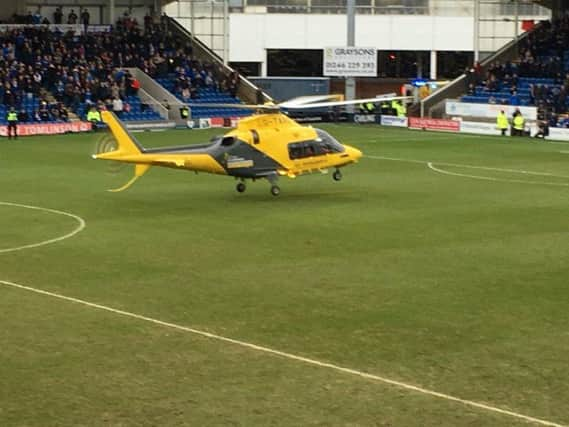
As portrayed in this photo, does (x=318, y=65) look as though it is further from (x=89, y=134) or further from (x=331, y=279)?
(x=331, y=279)

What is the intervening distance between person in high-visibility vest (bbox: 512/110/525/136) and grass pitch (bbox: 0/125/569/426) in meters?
21.3

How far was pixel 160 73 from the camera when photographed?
71.9 m

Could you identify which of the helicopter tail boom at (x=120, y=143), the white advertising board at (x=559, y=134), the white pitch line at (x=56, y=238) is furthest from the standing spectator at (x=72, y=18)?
the helicopter tail boom at (x=120, y=143)

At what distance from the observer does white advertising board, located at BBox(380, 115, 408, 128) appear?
67762 millimetres

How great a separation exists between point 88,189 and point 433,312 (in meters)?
19.7

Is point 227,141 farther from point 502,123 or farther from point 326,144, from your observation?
point 502,123

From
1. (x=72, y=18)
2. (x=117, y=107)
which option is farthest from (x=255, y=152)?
(x=72, y=18)

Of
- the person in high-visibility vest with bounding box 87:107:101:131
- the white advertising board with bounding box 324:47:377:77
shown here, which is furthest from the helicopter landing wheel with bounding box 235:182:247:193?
the white advertising board with bounding box 324:47:377:77

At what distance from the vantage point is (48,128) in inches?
2393

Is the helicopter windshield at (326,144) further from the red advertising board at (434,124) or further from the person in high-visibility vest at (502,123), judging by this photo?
the red advertising board at (434,124)

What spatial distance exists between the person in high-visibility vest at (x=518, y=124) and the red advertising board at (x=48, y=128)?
21598 millimetres

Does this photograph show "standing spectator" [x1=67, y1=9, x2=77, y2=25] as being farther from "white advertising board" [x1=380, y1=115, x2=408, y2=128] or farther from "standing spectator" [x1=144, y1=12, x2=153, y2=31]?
"white advertising board" [x1=380, y1=115, x2=408, y2=128]

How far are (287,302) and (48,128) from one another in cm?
4175

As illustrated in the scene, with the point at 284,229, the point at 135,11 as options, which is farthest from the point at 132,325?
the point at 135,11
